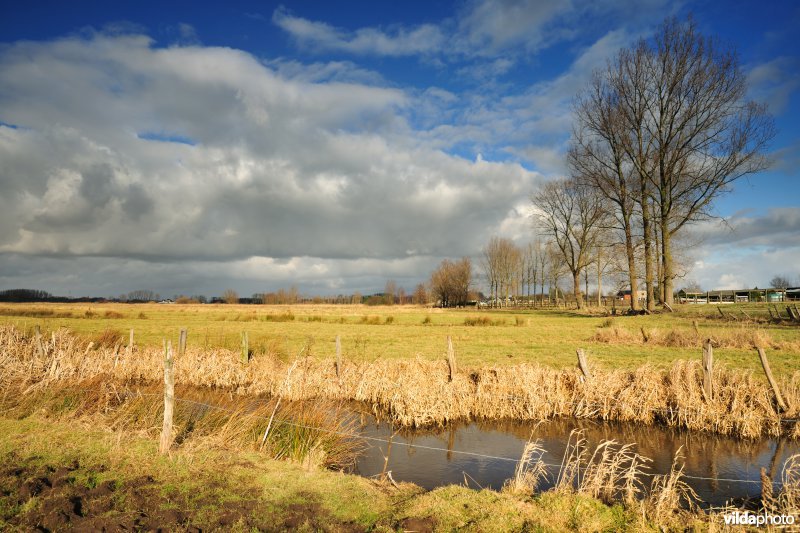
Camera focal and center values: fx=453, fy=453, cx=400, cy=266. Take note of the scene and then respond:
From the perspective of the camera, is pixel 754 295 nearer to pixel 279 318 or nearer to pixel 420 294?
pixel 279 318

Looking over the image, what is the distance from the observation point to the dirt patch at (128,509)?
627 centimetres

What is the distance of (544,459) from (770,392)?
288 inches

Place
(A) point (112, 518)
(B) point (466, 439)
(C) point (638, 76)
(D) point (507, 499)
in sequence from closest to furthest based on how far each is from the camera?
(A) point (112, 518)
(D) point (507, 499)
(B) point (466, 439)
(C) point (638, 76)

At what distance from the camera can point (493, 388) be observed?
14648 mm

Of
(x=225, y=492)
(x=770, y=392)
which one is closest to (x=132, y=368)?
(x=225, y=492)

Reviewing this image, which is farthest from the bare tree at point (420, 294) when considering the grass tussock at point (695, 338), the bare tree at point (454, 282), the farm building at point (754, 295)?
the grass tussock at point (695, 338)

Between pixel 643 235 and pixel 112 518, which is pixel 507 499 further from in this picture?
pixel 643 235

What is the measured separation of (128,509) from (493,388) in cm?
1062

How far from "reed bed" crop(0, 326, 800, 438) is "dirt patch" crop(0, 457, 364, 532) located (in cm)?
749

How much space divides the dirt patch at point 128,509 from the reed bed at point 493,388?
7.49 m

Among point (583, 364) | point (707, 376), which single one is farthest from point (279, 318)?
point (707, 376)

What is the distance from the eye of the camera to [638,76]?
38.7 meters

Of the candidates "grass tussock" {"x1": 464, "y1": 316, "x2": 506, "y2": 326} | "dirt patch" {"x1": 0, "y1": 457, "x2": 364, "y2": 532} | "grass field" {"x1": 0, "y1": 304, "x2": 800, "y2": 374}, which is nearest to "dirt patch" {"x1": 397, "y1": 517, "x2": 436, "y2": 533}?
"dirt patch" {"x1": 0, "y1": 457, "x2": 364, "y2": 532}

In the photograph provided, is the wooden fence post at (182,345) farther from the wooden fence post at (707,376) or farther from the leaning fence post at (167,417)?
the wooden fence post at (707,376)
